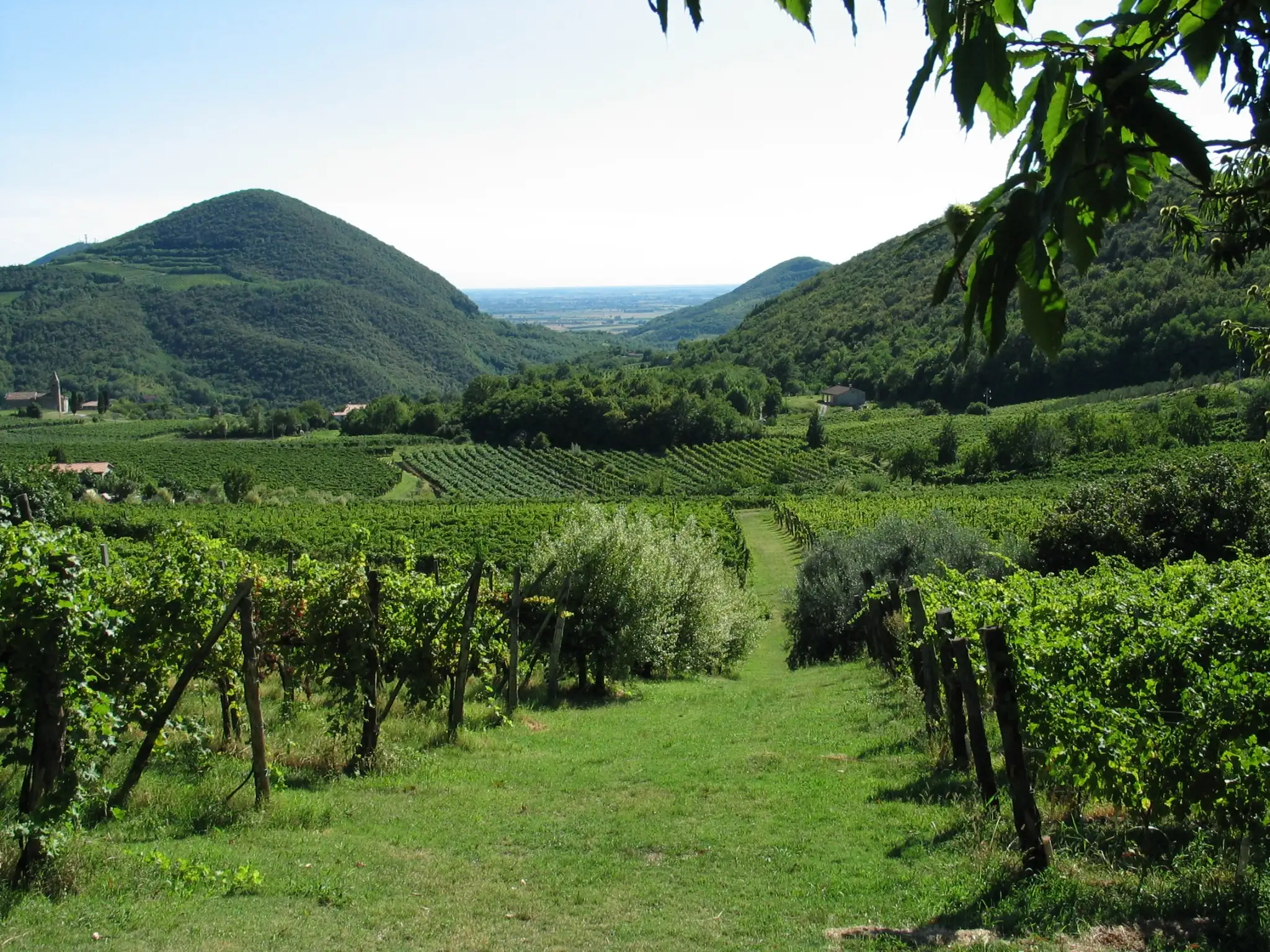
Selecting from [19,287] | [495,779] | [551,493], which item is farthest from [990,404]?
[19,287]

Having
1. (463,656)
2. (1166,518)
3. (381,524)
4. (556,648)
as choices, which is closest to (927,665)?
(463,656)

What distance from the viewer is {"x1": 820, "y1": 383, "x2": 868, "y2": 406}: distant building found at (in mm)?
116875

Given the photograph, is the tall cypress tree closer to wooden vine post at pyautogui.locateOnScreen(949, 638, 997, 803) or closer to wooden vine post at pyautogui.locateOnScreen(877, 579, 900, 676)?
wooden vine post at pyautogui.locateOnScreen(877, 579, 900, 676)

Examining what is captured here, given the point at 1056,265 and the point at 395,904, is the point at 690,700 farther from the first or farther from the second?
the point at 1056,265

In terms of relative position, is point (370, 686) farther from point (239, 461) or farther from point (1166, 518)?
point (239, 461)

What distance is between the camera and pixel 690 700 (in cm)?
1539

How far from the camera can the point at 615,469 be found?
88.9 metres

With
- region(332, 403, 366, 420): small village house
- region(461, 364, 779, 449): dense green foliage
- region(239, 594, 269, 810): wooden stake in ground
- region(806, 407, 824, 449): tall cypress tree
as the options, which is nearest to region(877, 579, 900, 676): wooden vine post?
region(239, 594, 269, 810): wooden stake in ground

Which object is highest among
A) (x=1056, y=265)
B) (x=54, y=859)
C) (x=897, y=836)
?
(x=1056, y=265)

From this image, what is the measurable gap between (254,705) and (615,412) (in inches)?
3623

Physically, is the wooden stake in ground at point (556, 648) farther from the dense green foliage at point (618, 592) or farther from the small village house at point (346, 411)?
the small village house at point (346, 411)

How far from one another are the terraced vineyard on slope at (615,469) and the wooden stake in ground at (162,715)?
217ft

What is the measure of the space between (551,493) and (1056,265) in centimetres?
7998

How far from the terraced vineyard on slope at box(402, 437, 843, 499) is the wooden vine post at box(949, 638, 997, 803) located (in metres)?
66.9
